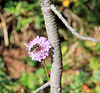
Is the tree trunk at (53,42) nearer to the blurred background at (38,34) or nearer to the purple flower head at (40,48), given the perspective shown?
the purple flower head at (40,48)

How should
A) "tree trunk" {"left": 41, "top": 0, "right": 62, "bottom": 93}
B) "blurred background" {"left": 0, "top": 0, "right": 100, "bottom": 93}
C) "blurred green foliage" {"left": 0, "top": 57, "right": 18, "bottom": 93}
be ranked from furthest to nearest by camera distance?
"blurred background" {"left": 0, "top": 0, "right": 100, "bottom": 93} < "blurred green foliage" {"left": 0, "top": 57, "right": 18, "bottom": 93} < "tree trunk" {"left": 41, "top": 0, "right": 62, "bottom": 93}

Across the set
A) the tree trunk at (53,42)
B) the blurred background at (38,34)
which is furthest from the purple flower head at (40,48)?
the blurred background at (38,34)

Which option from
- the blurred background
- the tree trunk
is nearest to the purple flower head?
the tree trunk

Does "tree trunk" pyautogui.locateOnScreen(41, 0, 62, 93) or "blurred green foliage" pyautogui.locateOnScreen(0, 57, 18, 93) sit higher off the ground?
"tree trunk" pyautogui.locateOnScreen(41, 0, 62, 93)

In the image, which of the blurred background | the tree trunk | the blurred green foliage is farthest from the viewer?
the blurred background

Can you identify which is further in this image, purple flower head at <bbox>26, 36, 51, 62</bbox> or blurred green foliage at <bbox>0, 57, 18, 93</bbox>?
blurred green foliage at <bbox>0, 57, 18, 93</bbox>

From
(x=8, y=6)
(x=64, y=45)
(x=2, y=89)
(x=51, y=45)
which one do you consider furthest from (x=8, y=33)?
(x=51, y=45)

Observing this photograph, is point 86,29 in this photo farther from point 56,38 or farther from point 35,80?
point 56,38

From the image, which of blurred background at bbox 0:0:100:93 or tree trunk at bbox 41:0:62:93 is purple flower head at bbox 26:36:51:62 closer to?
tree trunk at bbox 41:0:62:93
